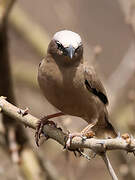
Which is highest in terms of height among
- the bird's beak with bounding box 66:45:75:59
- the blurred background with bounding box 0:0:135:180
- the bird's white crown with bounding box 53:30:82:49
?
the bird's white crown with bounding box 53:30:82:49

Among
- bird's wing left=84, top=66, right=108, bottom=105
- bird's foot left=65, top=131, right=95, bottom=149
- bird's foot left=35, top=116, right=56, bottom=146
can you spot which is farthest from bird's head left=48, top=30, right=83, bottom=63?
bird's foot left=65, top=131, right=95, bottom=149

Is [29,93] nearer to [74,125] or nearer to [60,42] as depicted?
[74,125]

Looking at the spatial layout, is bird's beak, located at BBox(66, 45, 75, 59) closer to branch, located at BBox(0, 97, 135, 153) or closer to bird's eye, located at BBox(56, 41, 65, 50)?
bird's eye, located at BBox(56, 41, 65, 50)

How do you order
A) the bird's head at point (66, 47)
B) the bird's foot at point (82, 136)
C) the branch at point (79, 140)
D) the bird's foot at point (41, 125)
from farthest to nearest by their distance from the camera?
the bird's head at point (66, 47)
the bird's foot at point (41, 125)
the bird's foot at point (82, 136)
the branch at point (79, 140)

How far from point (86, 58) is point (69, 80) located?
2.03 m

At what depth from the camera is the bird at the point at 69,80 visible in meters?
3.16

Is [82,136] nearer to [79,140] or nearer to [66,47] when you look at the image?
[79,140]

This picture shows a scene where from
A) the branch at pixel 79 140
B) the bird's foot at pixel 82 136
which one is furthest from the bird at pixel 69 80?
the bird's foot at pixel 82 136

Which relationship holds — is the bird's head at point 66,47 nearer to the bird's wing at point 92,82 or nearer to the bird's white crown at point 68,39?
the bird's white crown at point 68,39

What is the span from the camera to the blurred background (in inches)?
167

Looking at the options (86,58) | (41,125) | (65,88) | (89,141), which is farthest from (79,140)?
(86,58)

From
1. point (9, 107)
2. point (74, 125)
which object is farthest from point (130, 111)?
point (9, 107)

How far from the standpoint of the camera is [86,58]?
518cm

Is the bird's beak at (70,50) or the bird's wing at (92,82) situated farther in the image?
the bird's wing at (92,82)
